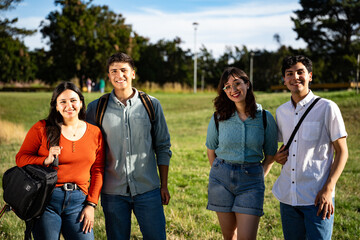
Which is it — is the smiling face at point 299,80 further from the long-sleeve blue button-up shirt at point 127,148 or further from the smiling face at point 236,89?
the long-sleeve blue button-up shirt at point 127,148

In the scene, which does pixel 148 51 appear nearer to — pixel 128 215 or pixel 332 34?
pixel 332 34

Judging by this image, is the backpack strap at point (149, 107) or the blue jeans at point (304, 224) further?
the backpack strap at point (149, 107)

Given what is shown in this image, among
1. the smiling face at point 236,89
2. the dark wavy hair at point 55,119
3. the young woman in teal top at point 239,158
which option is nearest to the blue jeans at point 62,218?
the dark wavy hair at point 55,119

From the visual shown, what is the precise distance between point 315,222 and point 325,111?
914 mm

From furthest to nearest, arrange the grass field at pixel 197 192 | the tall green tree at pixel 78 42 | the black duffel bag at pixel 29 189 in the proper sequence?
the tall green tree at pixel 78 42 → the grass field at pixel 197 192 → the black duffel bag at pixel 29 189

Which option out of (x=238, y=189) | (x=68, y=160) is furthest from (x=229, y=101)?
(x=68, y=160)

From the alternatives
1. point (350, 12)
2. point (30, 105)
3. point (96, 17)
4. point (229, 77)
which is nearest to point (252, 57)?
point (350, 12)

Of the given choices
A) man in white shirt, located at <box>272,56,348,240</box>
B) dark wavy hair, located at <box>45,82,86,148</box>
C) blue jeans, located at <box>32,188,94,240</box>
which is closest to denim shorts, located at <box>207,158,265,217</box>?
man in white shirt, located at <box>272,56,348,240</box>

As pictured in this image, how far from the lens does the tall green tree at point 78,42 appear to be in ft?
142

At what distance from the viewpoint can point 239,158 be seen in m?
3.13

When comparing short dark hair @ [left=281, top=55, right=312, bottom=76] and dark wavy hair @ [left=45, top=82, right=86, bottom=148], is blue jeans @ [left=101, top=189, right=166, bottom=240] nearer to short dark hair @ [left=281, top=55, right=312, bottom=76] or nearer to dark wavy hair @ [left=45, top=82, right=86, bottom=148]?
dark wavy hair @ [left=45, top=82, right=86, bottom=148]

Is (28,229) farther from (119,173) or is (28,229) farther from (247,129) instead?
(247,129)

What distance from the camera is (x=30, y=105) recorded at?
21438mm

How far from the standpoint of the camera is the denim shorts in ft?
9.93
